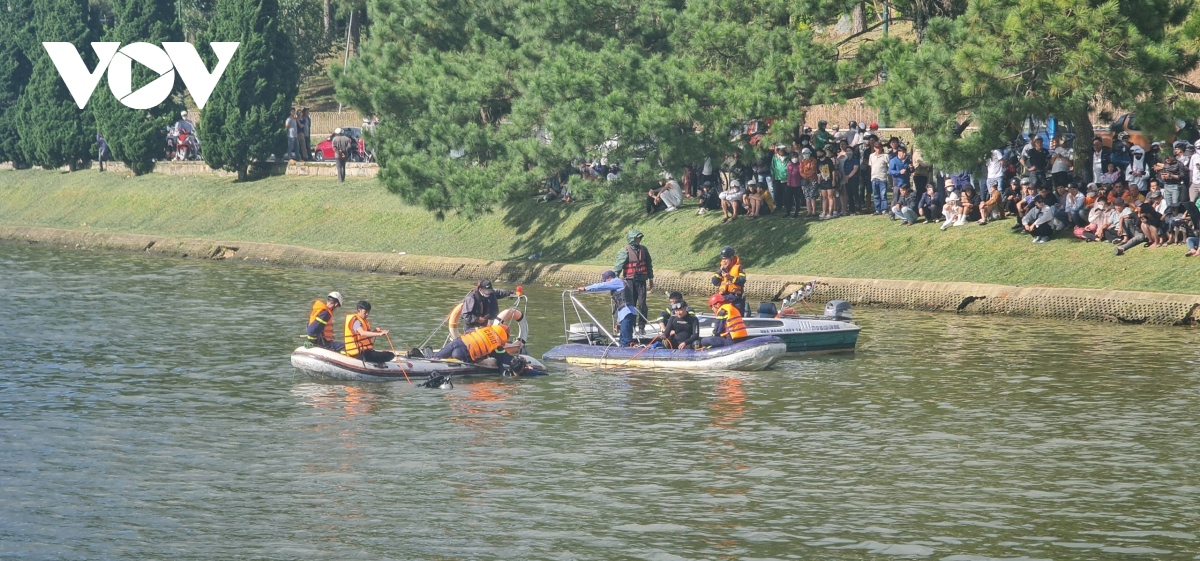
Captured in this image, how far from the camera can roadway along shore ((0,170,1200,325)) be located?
31703mm

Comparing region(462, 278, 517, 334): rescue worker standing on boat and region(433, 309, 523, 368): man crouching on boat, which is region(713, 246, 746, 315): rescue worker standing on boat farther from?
region(433, 309, 523, 368): man crouching on boat

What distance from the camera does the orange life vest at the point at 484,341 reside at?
25.0 m

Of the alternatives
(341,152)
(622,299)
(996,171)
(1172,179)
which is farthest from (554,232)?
(1172,179)

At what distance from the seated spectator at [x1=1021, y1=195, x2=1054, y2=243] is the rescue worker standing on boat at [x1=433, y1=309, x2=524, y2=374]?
13251mm

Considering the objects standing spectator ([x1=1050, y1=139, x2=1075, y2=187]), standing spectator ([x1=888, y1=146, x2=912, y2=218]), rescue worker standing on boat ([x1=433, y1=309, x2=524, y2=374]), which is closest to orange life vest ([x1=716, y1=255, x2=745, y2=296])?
rescue worker standing on boat ([x1=433, y1=309, x2=524, y2=374])

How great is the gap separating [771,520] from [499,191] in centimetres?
2722

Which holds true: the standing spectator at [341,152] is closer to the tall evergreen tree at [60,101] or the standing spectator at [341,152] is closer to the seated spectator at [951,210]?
the tall evergreen tree at [60,101]

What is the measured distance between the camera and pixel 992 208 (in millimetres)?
35531

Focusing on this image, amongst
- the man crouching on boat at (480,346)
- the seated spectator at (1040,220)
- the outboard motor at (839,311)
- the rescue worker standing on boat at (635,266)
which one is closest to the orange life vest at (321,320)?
the man crouching on boat at (480,346)

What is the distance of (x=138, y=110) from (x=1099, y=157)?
42251 mm

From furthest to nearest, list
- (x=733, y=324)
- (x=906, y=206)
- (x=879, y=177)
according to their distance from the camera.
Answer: (x=879, y=177), (x=906, y=206), (x=733, y=324)

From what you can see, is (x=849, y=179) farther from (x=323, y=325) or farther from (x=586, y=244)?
(x=323, y=325)

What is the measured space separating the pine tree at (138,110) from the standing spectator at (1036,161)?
40140 millimetres

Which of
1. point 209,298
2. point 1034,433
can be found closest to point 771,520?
point 1034,433
